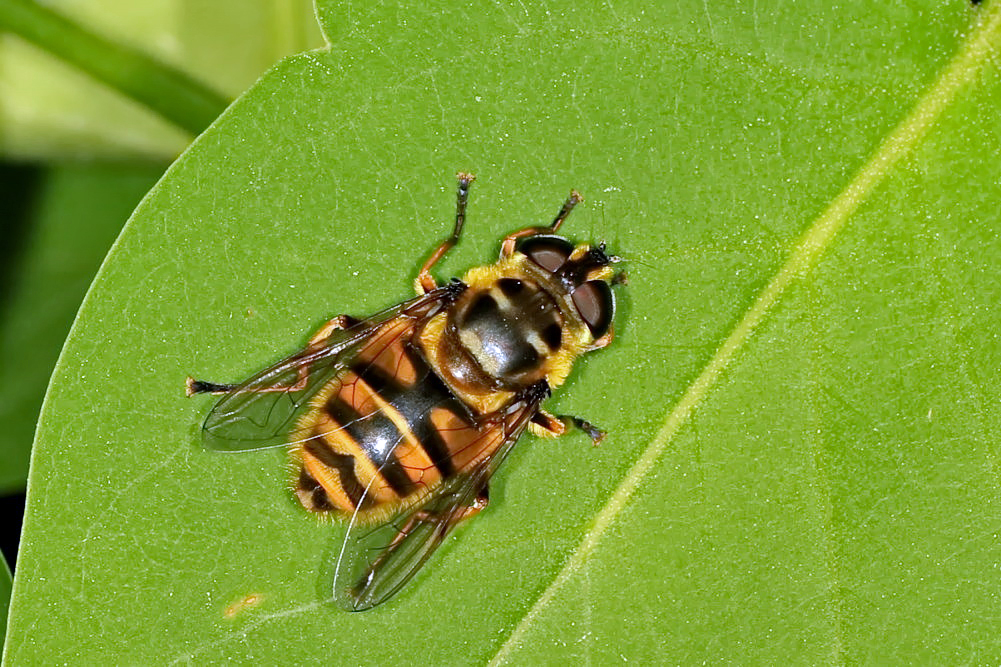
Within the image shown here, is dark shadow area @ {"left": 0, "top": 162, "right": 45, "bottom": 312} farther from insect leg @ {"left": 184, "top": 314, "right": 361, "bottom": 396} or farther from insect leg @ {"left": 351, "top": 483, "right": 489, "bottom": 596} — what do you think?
insect leg @ {"left": 351, "top": 483, "right": 489, "bottom": 596}

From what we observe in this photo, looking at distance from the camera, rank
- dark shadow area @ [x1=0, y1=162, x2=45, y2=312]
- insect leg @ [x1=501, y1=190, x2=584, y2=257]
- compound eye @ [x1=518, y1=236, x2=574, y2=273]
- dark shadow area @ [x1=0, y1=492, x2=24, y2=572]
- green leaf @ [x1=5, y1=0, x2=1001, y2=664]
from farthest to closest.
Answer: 1. dark shadow area @ [x1=0, y1=162, x2=45, y2=312]
2. dark shadow area @ [x1=0, y1=492, x2=24, y2=572]
3. compound eye @ [x1=518, y1=236, x2=574, y2=273]
4. insect leg @ [x1=501, y1=190, x2=584, y2=257]
5. green leaf @ [x1=5, y1=0, x2=1001, y2=664]

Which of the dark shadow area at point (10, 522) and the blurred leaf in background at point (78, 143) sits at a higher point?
the blurred leaf in background at point (78, 143)

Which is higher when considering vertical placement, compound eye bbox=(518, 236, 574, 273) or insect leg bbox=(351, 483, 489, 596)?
compound eye bbox=(518, 236, 574, 273)

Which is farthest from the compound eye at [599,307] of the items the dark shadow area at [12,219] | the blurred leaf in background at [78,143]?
the dark shadow area at [12,219]

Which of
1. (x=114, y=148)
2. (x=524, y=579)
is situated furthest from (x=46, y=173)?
(x=524, y=579)

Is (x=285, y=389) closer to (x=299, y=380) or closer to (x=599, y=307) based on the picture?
(x=299, y=380)

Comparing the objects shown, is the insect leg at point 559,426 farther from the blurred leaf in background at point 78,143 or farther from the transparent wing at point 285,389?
the blurred leaf in background at point 78,143

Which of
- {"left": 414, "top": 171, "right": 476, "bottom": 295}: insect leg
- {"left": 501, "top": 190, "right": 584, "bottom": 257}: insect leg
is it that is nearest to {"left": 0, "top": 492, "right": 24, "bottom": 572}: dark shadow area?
{"left": 414, "top": 171, "right": 476, "bottom": 295}: insect leg
